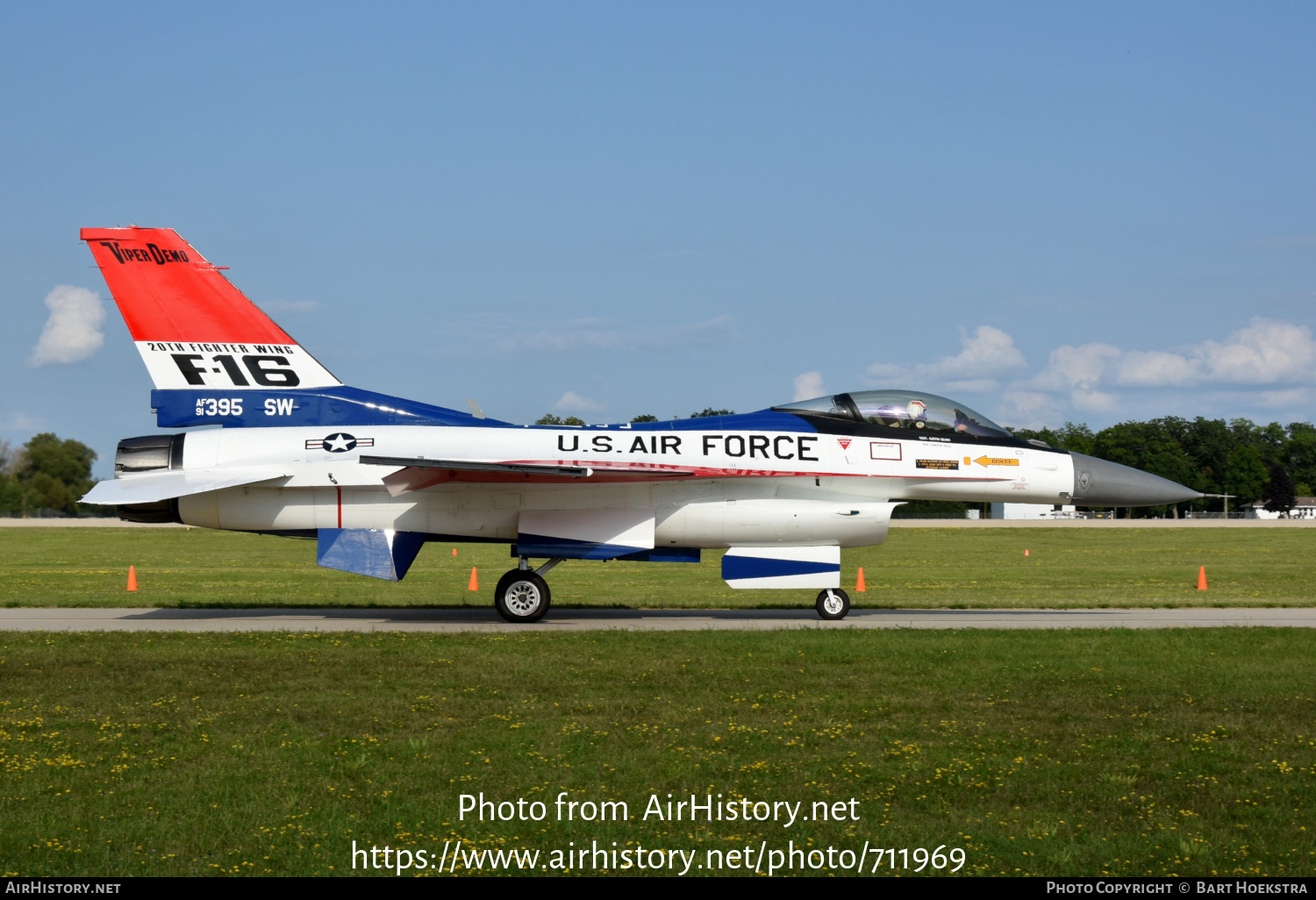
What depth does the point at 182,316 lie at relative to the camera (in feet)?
54.5

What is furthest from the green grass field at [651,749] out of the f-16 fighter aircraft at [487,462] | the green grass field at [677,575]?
the green grass field at [677,575]

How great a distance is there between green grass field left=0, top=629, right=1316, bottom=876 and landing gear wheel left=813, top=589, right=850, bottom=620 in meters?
3.89

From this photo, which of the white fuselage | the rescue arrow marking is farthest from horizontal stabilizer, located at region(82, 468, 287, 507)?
the rescue arrow marking

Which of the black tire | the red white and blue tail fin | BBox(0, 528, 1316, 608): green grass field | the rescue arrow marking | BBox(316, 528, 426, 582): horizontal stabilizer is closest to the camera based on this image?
BBox(316, 528, 426, 582): horizontal stabilizer

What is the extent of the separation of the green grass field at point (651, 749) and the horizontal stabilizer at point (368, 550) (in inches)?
120

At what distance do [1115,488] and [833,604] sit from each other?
478 centimetres

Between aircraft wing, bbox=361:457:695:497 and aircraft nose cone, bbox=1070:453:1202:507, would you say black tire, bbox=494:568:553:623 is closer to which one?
aircraft wing, bbox=361:457:695:497

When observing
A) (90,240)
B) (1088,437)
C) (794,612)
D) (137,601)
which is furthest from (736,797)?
(1088,437)

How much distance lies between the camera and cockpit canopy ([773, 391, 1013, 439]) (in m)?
17.1

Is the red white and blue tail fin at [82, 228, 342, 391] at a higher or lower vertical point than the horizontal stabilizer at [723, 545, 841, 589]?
higher

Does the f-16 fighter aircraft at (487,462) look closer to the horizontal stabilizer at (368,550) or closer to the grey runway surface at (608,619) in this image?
the horizontal stabilizer at (368,550)

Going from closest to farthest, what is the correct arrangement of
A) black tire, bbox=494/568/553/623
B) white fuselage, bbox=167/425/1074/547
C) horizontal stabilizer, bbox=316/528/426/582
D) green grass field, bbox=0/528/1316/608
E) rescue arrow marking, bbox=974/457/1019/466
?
horizontal stabilizer, bbox=316/528/426/582, white fuselage, bbox=167/425/1074/547, black tire, bbox=494/568/553/623, rescue arrow marking, bbox=974/457/1019/466, green grass field, bbox=0/528/1316/608

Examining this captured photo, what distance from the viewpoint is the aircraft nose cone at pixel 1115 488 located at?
17.4 meters

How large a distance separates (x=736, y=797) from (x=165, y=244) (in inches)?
533
